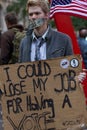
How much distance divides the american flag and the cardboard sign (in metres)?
3.57

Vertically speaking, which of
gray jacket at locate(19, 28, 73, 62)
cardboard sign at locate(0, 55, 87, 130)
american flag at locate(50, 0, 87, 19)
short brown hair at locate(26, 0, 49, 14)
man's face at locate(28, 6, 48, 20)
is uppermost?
american flag at locate(50, 0, 87, 19)

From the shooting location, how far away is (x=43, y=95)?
4797mm

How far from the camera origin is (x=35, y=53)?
4.89 m

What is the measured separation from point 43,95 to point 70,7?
3903mm

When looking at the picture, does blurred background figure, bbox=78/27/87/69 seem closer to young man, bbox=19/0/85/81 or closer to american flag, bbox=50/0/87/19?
american flag, bbox=50/0/87/19

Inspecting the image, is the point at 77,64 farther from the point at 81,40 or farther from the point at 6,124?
the point at 81,40

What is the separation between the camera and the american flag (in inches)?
328

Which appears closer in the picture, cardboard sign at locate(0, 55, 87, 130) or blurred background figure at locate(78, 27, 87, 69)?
cardboard sign at locate(0, 55, 87, 130)

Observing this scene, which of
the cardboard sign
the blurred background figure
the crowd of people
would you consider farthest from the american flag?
the cardboard sign

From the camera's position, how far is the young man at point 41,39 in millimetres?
4820

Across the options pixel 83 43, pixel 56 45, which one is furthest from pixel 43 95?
pixel 83 43

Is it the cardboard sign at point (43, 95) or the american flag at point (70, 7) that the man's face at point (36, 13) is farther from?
the american flag at point (70, 7)

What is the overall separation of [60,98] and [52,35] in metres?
0.53

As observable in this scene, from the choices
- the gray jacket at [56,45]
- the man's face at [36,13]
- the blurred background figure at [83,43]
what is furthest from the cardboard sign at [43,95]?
the blurred background figure at [83,43]
